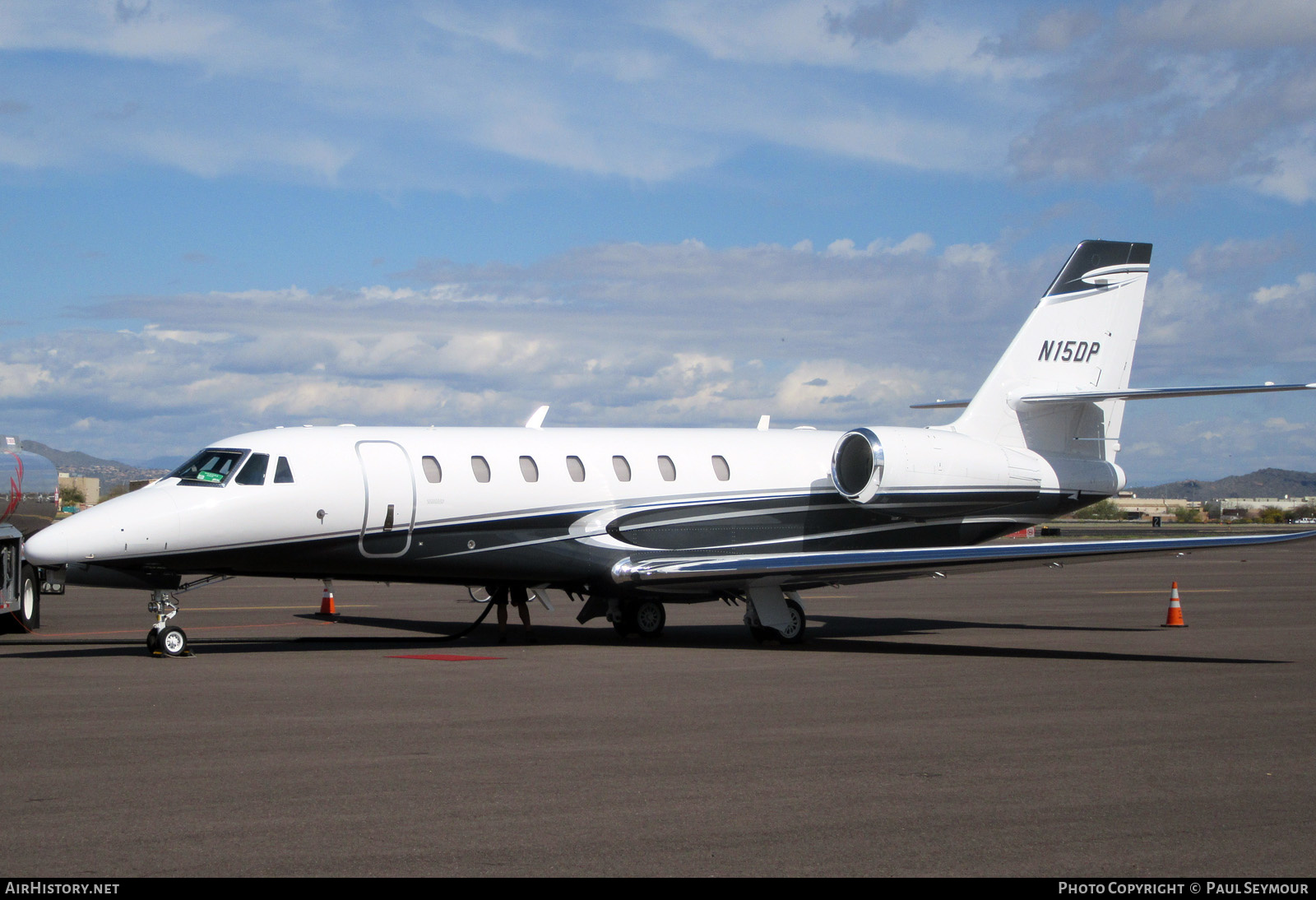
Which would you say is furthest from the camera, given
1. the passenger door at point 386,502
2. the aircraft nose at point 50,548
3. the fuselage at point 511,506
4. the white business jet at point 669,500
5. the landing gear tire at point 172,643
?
the passenger door at point 386,502

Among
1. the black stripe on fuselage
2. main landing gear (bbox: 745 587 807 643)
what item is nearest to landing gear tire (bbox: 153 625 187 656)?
the black stripe on fuselage

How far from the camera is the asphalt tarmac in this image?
6516 millimetres

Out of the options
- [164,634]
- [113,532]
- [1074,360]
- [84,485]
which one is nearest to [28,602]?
[164,634]

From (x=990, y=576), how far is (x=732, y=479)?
24.4 meters

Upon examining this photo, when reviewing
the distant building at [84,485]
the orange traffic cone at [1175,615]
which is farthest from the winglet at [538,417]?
the distant building at [84,485]

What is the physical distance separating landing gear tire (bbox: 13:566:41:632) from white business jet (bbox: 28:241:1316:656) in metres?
2.42

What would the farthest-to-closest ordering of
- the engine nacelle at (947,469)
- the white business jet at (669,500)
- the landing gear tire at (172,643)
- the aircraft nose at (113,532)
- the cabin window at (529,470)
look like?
the engine nacelle at (947,469) → the cabin window at (529,470) → the white business jet at (669,500) → the landing gear tire at (172,643) → the aircraft nose at (113,532)

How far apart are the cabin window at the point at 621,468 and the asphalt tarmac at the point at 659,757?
243 centimetres

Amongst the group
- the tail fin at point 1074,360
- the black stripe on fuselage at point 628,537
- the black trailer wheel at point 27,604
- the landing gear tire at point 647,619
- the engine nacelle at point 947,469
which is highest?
the tail fin at point 1074,360

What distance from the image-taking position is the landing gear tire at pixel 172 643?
51.2 feet

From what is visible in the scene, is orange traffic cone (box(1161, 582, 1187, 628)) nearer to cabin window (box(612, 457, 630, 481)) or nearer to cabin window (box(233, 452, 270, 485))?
cabin window (box(612, 457, 630, 481))

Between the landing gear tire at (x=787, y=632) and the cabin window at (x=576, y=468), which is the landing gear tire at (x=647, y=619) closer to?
the landing gear tire at (x=787, y=632)

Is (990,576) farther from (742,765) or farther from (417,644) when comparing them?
(742,765)

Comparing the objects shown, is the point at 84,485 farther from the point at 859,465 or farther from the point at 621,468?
the point at 859,465
